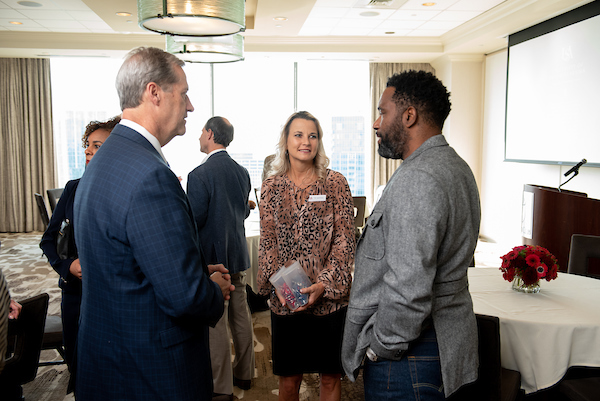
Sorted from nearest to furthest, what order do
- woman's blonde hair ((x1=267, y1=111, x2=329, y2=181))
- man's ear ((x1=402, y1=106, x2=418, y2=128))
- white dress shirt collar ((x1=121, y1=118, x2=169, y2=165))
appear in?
white dress shirt collar ((x1=121, y1=118, x2=169, y2=165))
man's ear ((x1=402, y1=106, x2=418, y2=128))
woman's blonde hair ((x1=267, y1=111, x2=329, y2=181))

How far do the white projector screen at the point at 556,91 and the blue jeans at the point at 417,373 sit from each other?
482 cm

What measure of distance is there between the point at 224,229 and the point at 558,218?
3.42 meters

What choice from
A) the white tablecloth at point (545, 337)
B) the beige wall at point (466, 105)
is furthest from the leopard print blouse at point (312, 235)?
the beige wall at point (466, 105)

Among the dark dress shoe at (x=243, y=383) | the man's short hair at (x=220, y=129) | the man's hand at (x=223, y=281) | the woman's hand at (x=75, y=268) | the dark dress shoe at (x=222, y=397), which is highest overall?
the man's short hair at (x=220, y=129)

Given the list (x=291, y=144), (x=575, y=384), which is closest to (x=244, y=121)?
(x=291, y=144)

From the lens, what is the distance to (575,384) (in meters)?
2.11

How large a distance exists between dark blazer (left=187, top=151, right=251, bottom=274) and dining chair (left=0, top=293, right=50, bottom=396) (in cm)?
→ 91

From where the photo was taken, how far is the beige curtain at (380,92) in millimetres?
9078

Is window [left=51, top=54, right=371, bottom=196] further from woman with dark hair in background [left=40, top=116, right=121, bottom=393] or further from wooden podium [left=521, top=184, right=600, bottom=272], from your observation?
woman with dark hair in background [left=40, top=116, right=121, bottom=393]

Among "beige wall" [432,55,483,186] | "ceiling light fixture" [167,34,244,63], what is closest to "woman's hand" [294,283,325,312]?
"ceiling light fixture" [167,34,244,63]

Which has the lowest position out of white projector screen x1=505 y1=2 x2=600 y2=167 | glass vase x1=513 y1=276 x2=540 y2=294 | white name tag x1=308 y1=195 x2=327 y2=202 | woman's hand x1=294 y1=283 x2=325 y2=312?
glass vase x1=513 y1=276 x2=540 y2=294

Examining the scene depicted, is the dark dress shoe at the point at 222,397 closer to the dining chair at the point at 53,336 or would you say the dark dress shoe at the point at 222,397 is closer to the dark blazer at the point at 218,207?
the dark blazer at the point at 218,207

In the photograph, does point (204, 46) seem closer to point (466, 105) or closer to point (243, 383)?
point (243, 383)

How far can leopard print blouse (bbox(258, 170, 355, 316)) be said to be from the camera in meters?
2.17
